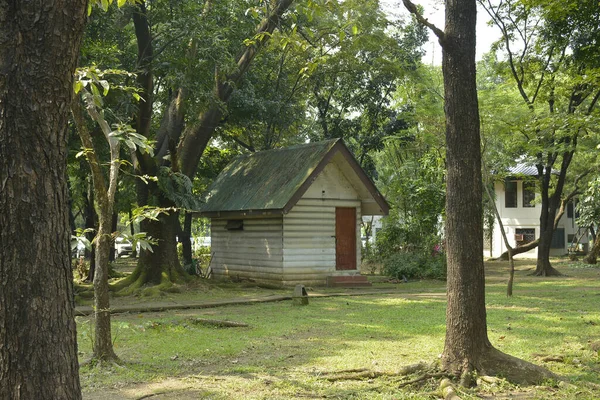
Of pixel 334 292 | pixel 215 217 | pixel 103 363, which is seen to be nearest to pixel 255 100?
pixel 215 217

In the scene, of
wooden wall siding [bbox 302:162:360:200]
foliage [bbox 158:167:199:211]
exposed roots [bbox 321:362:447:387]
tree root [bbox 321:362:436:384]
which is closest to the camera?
exposed roots [bbox 321:362:447:387]

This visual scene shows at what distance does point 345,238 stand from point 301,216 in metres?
2.26

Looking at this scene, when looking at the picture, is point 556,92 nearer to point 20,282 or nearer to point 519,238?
point 519,238

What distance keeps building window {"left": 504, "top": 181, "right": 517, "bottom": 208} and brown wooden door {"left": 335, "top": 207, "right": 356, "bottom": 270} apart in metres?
27.6

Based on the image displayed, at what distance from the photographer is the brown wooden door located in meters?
24.7

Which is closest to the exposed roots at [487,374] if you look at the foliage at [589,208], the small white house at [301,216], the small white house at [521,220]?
the small white house at [301,216]

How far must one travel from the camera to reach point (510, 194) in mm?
49531

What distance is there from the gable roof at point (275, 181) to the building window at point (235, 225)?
48cm

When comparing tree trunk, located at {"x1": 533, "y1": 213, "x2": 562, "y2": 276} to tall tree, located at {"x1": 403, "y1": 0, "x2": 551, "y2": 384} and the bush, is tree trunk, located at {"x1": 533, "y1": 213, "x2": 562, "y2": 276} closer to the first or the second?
the bush

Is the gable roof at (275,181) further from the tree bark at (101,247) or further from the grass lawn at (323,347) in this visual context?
the tree bark at (101,247)

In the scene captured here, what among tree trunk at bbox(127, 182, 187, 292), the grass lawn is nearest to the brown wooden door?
the grass lawn

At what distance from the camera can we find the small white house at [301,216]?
23281 millimetres

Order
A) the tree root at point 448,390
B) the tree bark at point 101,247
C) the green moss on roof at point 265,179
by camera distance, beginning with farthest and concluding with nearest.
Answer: the green moss on roof at point 265,179, the tree bark at point 101,247, the tree root at point 448,390

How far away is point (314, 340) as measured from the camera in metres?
11.9
